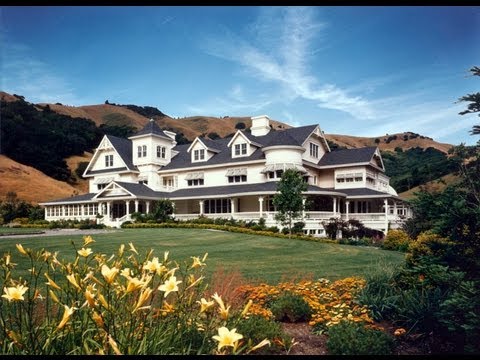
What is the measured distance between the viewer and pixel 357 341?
4676 millimetres

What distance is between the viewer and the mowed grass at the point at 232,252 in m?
6.82

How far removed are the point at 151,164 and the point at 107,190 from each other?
5.90 m

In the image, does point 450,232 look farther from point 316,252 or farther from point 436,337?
point 316,252

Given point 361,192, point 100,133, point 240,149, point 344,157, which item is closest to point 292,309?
point 100,133

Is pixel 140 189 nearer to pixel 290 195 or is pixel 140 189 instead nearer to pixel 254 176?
pixel 254 176

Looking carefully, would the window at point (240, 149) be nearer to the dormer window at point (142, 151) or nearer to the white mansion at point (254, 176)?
the white mansion at point (254, 176)

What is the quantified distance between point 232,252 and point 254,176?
17235 mm

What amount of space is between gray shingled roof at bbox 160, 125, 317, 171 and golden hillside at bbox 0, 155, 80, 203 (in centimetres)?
1878

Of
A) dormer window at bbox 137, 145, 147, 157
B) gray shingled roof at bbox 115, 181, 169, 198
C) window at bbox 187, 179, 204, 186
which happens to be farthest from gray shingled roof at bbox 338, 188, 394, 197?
dormer window at bbox 137, 145, 147, 157

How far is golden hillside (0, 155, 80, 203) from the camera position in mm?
7030

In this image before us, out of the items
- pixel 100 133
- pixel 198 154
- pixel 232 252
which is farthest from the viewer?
pixel 198 154

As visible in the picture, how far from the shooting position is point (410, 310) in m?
5.28

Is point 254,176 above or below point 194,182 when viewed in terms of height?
above

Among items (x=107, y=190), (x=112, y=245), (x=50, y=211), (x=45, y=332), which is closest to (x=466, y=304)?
(x=45, y=332)
